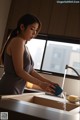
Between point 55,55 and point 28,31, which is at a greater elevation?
point 28,31

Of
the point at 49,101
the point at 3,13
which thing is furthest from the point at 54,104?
the point at 3,13

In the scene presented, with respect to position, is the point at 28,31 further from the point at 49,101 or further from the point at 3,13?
the point at 3,13

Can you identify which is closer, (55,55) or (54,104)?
(54,104)

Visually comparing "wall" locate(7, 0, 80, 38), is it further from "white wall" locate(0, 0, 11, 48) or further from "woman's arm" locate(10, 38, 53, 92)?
"woman's arm" locate(10, 38, 53, 92)

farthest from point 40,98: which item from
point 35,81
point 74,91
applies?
point 74,91

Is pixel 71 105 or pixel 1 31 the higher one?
pixel 1 31

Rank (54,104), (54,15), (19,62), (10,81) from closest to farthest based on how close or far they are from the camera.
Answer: (19,62)
(10,81)
(54,104)
(54,15)

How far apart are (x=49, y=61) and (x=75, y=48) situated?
465 millimetres

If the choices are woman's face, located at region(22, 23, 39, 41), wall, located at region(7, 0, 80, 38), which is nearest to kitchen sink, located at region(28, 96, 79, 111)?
woman's face, located at region(22, 23, 39, 41)

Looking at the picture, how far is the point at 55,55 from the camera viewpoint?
3781 mm

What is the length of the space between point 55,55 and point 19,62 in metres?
2.29

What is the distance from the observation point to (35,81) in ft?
5.15

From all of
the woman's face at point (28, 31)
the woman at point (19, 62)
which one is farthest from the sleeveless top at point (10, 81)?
the woman's face at point (28, 31)

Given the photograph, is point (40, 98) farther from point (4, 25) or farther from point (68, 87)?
point (4, 25)
